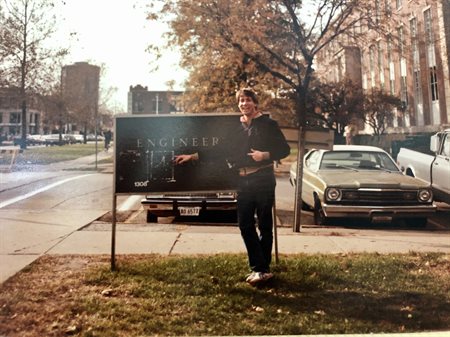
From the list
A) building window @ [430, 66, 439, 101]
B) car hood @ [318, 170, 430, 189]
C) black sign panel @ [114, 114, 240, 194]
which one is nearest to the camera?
black sign panel @ [114, 114, 240, 194]

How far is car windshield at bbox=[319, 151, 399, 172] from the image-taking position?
32.3ft

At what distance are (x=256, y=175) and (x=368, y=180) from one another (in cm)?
448

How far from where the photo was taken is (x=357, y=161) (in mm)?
10102

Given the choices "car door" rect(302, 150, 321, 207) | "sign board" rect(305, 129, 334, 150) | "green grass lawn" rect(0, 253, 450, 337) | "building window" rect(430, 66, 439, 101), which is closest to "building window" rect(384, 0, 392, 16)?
"car door" rect(302, 150, 321, 207)

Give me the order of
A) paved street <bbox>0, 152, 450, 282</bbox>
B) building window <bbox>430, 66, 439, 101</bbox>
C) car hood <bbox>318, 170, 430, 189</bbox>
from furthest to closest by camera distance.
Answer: building window <bbox>430, 66, 439, 101</bbox>
car hood <bbox>318, 170, 430, 189</bbox>
paved street <bbox>0, 152, 450, 282</bbox>

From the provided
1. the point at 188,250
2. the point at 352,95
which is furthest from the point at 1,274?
the point at 352,95

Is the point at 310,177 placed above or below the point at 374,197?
→ above

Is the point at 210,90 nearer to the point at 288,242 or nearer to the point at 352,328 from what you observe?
the point at 288,242

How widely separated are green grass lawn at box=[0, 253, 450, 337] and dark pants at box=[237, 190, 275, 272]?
0.95 feet

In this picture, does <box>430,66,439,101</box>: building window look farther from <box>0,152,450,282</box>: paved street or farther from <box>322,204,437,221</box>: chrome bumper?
<box>322,204,437,221</box>: chrome bumper

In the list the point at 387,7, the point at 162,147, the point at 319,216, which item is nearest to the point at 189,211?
the point at 319,216

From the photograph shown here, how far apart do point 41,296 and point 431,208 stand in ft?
22.2

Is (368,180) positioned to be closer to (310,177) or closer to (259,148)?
(310,177)

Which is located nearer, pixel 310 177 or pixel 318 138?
pixel 318 138
